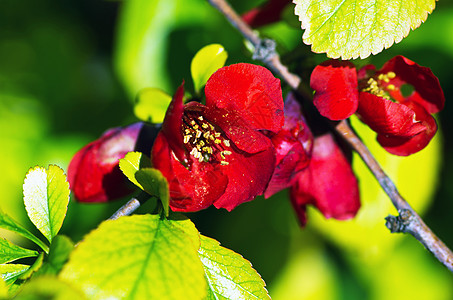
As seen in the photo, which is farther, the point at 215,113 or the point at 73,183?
the point at 73,183

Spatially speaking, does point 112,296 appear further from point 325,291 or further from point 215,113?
point 325,291

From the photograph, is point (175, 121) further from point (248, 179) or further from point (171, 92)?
point (171, 92)

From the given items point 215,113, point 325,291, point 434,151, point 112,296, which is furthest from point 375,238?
point 112,296

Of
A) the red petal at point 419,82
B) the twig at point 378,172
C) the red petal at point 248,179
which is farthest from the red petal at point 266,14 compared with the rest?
the red petal at point 248,179

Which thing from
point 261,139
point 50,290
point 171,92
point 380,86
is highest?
point 50,290

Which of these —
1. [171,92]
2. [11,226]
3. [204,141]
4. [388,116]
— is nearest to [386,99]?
[388,116]

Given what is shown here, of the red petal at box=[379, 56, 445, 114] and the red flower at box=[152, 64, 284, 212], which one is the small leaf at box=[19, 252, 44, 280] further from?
the red petal at box=[379, 56, 445, 114]

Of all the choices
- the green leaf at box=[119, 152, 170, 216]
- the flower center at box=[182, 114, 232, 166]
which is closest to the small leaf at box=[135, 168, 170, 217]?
the green leaf at box=[119, 152, 170, 216]
